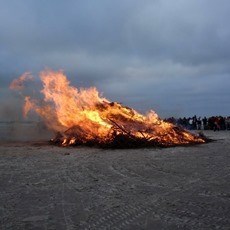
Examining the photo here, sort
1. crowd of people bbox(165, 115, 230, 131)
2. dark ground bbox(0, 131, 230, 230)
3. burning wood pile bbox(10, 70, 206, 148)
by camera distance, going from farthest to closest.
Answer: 1. crowd of people bbox(165, 115, 230, 131)
2. burning wood pile bbox(10, 70, 206, 148)
3. dark ground bbox(0, 131, 230, 230)

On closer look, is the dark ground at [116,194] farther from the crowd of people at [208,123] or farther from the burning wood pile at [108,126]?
the crowd of people at [208,123]

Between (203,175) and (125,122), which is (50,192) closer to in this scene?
(203,175)

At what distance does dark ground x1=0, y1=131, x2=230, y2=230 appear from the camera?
26.1ft

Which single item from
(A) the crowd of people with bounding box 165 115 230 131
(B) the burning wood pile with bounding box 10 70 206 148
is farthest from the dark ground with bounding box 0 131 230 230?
(A) the crowd of people with bounding box 165 115 230 131

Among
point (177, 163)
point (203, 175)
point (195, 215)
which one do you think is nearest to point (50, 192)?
point (195, 215)

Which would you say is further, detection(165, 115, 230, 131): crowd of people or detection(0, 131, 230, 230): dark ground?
detection(165, 115, 230, 131): crowd of people

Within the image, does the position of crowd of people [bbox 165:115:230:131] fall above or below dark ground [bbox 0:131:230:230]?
above

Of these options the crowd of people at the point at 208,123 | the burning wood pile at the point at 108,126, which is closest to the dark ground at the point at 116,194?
the burning wood pile at the point at 108,126

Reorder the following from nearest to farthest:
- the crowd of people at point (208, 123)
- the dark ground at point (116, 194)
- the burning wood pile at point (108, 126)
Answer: the dark ground at point (116, 194) → the burning wood pile at point (108, 126) → the crowd of people at point (208, 123)

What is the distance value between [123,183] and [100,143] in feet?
44.4

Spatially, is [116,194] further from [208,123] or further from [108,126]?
[208,123]

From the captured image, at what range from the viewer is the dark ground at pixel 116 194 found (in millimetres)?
7957

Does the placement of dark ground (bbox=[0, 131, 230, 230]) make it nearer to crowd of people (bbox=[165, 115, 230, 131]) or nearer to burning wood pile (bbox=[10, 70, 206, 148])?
burning wood pile (bbox=[10, 70, 206, 148])

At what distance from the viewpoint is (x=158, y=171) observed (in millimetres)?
14688
